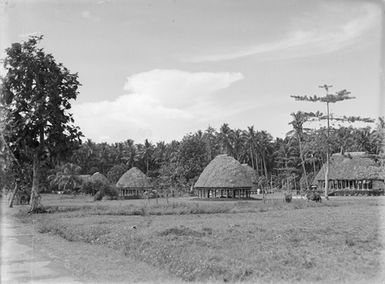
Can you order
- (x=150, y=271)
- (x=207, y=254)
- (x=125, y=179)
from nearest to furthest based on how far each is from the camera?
(x=150, y=271) < (x=207, y=254) < (x=125, y=179)

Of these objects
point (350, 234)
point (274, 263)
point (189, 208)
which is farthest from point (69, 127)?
point (274, 263)

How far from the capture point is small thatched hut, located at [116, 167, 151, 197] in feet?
145

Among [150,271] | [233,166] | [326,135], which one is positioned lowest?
[150,271]

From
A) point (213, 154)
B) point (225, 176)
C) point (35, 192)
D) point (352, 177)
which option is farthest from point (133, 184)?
point (35, 192)

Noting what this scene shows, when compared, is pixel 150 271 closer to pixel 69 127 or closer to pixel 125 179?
pixel 69 127

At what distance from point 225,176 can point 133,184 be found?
11.7 meters

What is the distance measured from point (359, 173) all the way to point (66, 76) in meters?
29.8

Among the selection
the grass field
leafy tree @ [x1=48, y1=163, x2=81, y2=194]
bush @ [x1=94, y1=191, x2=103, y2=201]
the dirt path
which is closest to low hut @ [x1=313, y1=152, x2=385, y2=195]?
bush @ [x1=94, y1=191, x2=103, y2=201]

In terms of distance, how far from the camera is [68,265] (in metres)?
8.41

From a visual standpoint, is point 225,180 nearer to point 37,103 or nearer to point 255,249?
point 37,103

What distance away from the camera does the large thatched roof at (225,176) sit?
36094 mm

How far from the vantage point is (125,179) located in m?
44.9

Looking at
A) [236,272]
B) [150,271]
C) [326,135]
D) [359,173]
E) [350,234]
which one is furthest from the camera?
[359,173]

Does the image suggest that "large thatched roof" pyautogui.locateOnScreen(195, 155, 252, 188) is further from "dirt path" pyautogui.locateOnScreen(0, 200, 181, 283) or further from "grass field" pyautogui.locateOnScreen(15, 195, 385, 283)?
"dirt path" pyautogui.locateOnScreen(0, 200, 181, 283)
